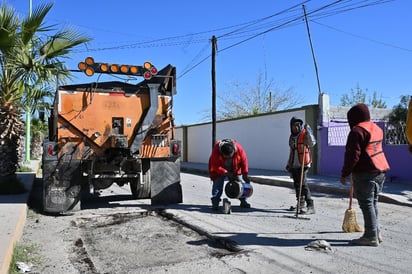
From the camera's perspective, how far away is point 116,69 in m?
8.59

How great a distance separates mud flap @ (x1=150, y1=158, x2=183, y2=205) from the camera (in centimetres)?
907

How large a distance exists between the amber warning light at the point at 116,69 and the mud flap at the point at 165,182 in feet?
6.06

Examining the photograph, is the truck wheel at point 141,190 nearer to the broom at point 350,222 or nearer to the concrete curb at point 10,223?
the concrete curb at point 10,223

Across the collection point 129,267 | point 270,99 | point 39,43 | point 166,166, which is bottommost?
point 129,267

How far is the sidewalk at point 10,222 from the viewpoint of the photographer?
15.7ft

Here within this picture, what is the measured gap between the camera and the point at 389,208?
8938 millimetres

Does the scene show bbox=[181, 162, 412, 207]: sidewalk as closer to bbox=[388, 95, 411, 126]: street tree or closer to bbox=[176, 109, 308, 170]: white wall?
bbox=[176, 109, 308, 170]: white wall

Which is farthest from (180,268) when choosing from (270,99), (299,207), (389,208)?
(270,99)

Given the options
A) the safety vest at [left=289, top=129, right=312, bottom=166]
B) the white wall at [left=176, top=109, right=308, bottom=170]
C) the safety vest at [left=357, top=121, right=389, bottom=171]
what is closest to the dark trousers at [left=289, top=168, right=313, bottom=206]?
the safety vest at [left=289, top=129, right=312, bottom=166]

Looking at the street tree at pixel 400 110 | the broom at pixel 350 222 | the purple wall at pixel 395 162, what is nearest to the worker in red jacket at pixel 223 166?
the broom at pixel 350 222

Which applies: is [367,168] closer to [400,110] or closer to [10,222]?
[10,222]

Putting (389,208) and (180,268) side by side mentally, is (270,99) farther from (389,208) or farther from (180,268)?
(180,268)

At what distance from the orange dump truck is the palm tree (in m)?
1.35

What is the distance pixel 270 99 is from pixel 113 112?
31.7 metres
